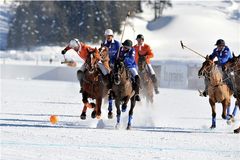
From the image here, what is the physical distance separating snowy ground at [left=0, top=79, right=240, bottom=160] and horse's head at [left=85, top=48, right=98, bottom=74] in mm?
1263

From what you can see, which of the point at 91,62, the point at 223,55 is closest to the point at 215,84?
the point at 223,55

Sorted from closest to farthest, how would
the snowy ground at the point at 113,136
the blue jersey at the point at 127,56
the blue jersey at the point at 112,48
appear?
the snowy ground at the point at 113,136 < the blue jersey at the point at 127,56 < the blue jersey at the point at 112,48

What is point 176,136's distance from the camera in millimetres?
13242

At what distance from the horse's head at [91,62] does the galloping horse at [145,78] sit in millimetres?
3802

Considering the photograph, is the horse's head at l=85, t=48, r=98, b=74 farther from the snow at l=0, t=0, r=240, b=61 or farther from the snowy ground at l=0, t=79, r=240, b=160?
the snow at l=0, t=0, r=240, b=61

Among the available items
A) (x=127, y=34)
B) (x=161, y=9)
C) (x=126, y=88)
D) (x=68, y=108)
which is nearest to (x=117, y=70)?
(x=126, y=88)

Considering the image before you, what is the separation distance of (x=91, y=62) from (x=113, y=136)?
8.46 ft

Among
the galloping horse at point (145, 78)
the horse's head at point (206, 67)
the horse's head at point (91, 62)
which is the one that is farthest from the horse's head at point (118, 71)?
the galloping horse at point (145, 78)

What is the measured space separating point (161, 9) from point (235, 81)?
77081 mm

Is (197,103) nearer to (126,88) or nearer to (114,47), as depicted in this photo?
(114,47)

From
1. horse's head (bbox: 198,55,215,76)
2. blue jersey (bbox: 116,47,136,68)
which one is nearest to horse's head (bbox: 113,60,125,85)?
blue jersey (bbox: 116,47,136,68)

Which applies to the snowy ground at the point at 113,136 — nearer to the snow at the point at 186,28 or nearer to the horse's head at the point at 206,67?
the horse's head at the point at 206,67

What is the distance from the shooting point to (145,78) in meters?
18.5

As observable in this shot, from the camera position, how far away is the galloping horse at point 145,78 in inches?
725
